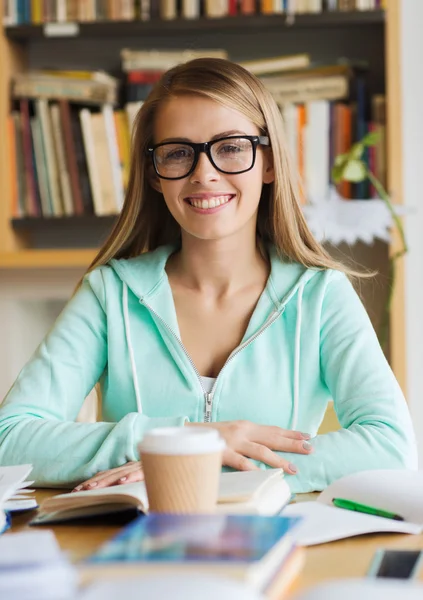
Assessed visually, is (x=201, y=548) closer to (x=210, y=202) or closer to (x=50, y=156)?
(x=210, y=202)

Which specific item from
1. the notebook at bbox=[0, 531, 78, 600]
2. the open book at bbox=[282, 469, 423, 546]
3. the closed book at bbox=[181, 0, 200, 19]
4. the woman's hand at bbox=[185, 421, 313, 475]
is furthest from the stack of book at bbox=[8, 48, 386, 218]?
the notebook at bbox=[0, 531, 78, 600]

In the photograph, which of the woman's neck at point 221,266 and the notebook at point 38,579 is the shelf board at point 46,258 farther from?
the notebook at point 38,579

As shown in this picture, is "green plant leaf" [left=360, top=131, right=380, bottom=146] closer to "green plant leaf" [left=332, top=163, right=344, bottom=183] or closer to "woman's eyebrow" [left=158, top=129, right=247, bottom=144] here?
"green plant leaf" [left=332, top=163, right=344, bottom=183]

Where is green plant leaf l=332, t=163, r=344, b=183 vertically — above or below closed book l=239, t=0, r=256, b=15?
below

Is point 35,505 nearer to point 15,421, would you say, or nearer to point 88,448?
point 88,448

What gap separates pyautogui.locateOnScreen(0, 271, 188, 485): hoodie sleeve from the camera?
1.34 metres

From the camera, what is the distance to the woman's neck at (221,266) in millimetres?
1727

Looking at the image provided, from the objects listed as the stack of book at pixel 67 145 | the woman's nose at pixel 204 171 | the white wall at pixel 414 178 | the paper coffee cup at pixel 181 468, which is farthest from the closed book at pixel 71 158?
the paper coffee cup at pixel 181 468

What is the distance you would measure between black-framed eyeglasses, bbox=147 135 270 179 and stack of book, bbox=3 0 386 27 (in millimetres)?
1204

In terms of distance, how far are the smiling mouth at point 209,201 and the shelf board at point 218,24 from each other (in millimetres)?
1245

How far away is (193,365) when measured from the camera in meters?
1.60

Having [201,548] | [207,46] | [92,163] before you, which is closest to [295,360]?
[201,548]

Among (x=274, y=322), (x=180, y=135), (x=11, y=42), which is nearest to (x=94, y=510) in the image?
(x=274, y=322)

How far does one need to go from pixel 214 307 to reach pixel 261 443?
0.45 meters
